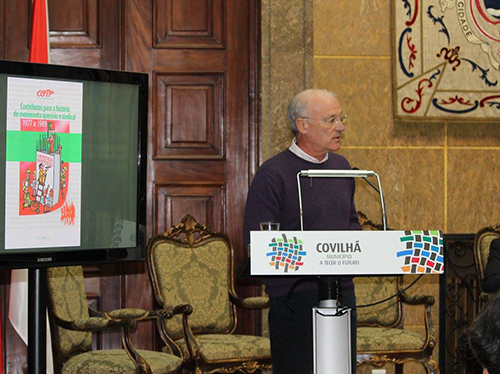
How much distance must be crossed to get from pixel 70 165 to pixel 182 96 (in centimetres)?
282

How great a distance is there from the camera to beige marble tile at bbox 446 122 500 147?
542 centimetres

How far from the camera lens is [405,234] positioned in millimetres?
2070

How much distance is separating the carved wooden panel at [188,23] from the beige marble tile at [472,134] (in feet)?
5.40

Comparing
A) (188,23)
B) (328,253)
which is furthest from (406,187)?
(328,253)

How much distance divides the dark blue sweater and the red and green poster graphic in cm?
89

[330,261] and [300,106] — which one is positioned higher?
[300,106]

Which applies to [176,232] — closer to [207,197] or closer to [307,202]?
[207,197]

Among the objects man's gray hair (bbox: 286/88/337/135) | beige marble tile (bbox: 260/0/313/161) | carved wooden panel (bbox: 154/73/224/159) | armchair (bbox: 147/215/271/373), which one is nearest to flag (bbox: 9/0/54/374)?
armchair (bbox: 147/215/271/373)

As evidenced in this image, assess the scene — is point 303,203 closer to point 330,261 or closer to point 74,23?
point 330,261

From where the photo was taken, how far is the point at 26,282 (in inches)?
171

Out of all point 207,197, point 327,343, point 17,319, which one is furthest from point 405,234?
point 207,197

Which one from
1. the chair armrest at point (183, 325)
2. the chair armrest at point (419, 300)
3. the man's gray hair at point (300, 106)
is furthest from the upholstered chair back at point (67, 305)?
the chair armrest at point (419, 300)

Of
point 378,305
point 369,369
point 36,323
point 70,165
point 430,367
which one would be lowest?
point 369,369

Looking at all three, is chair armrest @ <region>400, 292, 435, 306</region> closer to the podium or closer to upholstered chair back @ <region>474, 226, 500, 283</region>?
upholstered chair back @ <region>474, 226, 500, 283</region>
